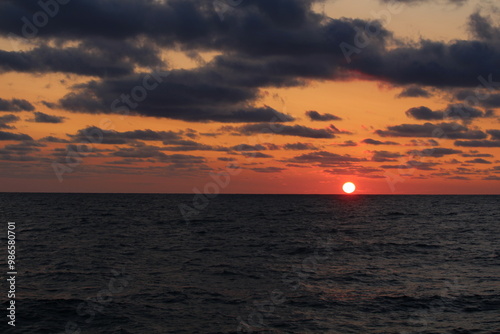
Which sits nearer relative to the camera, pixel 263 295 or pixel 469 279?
pixel 263 295

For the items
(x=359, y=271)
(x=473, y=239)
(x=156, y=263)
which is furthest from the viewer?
(x=473, y=239)

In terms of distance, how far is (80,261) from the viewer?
40.8m

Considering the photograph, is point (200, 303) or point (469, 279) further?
point (469, 279)

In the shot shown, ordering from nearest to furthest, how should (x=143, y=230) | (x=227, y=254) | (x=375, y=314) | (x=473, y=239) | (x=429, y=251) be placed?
(x=375, y=314), (x=227, y=254), (x=429, y=251), (x=473, y=239), (x=143, y=230)

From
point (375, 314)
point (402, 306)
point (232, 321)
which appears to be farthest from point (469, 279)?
point (232, 321)

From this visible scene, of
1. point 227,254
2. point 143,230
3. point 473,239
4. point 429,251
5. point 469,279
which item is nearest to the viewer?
point 469,279

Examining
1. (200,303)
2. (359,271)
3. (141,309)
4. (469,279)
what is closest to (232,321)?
(200,303)

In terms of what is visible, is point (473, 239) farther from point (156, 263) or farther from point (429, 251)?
point (156, 263)

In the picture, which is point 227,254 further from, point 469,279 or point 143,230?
point 143,230

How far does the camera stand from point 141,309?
26.2m

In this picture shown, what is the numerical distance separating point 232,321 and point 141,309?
5762 mm

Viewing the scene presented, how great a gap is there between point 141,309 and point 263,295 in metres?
7.95

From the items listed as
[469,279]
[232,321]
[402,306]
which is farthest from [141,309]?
[469,279]

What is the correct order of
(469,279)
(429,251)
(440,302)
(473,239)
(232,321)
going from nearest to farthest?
(232,321) < (440,302) < (469,279) < (429,251) < (473,239)
